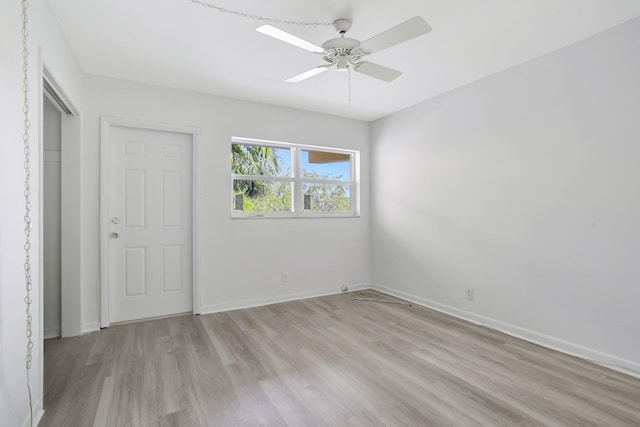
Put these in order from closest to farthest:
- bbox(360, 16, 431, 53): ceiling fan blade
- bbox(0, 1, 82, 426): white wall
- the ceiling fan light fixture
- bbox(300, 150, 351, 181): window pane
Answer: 1. bbox(0, 1, 82, 426): white wall
2. bbox(360, 16, 431, 53): ceiling fan blade
3. the ceiling fan light fixture
4. bbox(300, 150, 351, 181): window pane

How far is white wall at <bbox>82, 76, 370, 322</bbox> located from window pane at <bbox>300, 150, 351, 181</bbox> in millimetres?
186

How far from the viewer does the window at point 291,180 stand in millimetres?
3930

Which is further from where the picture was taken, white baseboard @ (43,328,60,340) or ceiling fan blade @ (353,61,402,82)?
white baseboard @ (43,328,60,340)

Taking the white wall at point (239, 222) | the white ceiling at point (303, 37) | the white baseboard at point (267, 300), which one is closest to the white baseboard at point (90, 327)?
the white wall at point (239, 222)

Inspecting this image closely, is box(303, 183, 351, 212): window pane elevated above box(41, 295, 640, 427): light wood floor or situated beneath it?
elevated above

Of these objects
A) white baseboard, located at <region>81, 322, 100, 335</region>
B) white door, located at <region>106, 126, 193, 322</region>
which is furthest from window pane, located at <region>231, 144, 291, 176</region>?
white baseboard, located at <region>81, 322, 100, 335</region>

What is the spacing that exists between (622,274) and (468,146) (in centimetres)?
171

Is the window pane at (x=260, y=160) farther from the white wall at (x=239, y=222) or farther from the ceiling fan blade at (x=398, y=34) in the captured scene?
the ceiling fan blade at (x=398, y=34)

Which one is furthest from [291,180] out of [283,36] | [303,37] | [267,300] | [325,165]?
[283,36]

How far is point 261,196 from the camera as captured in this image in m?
4.04

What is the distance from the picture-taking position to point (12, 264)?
1.48m

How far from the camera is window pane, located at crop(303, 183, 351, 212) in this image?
173 inches

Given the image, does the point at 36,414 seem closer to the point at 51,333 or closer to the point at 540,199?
the point at 51,333

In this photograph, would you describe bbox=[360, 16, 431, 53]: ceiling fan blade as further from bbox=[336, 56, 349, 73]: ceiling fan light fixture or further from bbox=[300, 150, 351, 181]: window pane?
bbox=[300, 150, 351, 181]: window pane
